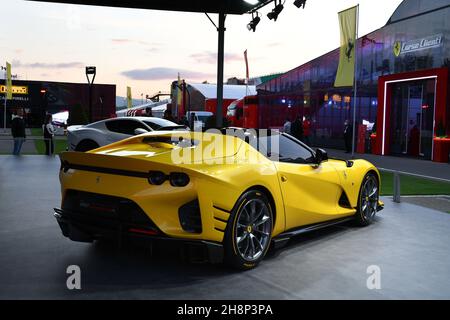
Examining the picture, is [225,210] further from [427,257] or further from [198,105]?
[198,105]

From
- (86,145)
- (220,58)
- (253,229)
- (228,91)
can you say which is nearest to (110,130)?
(86,145)

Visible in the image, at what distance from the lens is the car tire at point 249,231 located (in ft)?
14.3

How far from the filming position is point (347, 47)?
17.8 m

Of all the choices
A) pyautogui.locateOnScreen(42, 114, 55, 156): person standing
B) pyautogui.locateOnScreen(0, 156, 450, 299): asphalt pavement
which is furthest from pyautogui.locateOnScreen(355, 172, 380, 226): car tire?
pyautogui.locateOnScreen(42, 114, 55, 156): person standing

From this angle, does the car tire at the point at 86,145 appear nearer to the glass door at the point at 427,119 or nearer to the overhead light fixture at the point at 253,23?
the overhead light fixture at the point at 253,23

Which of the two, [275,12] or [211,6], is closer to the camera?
[275,12]

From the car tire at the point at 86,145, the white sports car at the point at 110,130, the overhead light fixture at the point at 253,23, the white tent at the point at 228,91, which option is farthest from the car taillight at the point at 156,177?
the white tent at the point at 228,91

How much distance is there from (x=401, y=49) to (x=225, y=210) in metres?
19.6

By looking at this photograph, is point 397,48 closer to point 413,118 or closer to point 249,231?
point 413,118

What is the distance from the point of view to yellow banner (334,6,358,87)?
687 inches

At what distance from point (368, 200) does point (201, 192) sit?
11.1 feet

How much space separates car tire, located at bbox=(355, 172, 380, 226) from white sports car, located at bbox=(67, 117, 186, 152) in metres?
7.79

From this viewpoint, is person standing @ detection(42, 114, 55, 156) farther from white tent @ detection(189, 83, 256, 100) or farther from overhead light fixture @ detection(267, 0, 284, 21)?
white tent @ detection(189, 83, 256, 100)

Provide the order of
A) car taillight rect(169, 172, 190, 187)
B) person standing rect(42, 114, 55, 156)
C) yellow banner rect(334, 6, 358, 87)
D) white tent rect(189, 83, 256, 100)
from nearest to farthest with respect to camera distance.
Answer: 1. car taillight rect(169, 172, 190, 187)
2. yellow banner rect(334, 6, 358, 87)
3. person standing rect(42, 114, 55, 156)
4. white tent rect(189, 83, 256, 100)
